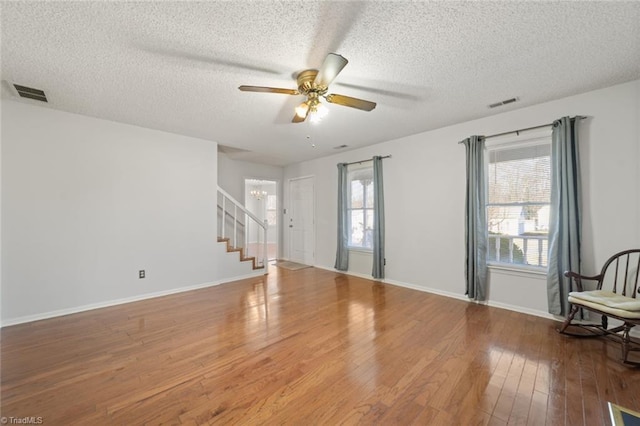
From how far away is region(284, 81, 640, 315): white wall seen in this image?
2625 mm

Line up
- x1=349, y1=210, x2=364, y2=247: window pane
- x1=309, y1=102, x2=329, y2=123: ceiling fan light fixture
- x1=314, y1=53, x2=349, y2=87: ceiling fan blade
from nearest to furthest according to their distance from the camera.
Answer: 1. x1=314, y1=53, x2=349, y2=87: ceiling fan blade
2. x1=309, y1=102, x2=329, y2=123: ceiling fan light fixture
3. x1=349, y1=210, x2=364, y2=247: window pane

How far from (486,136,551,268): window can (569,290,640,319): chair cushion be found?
0.74 meters

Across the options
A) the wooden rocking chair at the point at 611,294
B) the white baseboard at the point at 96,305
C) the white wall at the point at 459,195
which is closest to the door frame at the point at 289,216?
the white wall at the point at 459,195

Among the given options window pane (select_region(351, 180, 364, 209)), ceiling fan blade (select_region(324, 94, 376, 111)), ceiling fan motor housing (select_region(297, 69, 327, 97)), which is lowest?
window pane (select_region(351, 180, 364, 209))

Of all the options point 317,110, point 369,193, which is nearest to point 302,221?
point 369,193

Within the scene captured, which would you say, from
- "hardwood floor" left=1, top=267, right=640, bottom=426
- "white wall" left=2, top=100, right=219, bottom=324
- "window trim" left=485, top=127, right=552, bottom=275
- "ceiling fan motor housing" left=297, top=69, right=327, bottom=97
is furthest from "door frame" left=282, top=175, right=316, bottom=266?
"ceiling fan motor housing" left=297, top=69, right=327, bottom=97

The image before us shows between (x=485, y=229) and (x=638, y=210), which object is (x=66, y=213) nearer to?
(x=485, y=229)

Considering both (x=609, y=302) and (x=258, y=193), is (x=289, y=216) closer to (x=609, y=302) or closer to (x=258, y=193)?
(x=258, y=193)

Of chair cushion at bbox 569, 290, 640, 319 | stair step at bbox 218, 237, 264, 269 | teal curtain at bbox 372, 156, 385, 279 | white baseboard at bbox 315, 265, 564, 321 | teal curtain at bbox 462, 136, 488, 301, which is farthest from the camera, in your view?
stair step at bbox 218, 237, 264, 269

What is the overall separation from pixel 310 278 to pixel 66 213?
384cm

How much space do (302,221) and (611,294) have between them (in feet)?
17.4

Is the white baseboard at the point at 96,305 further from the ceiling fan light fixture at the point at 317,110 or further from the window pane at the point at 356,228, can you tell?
the ceiling fan light fixture at the point at 317,110

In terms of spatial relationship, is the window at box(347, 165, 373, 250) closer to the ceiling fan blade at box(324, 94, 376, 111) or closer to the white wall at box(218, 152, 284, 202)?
the white wall at box(218, 152, 284, 202)

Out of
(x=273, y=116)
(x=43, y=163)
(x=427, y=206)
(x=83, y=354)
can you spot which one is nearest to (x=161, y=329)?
(x=83, y=354)
